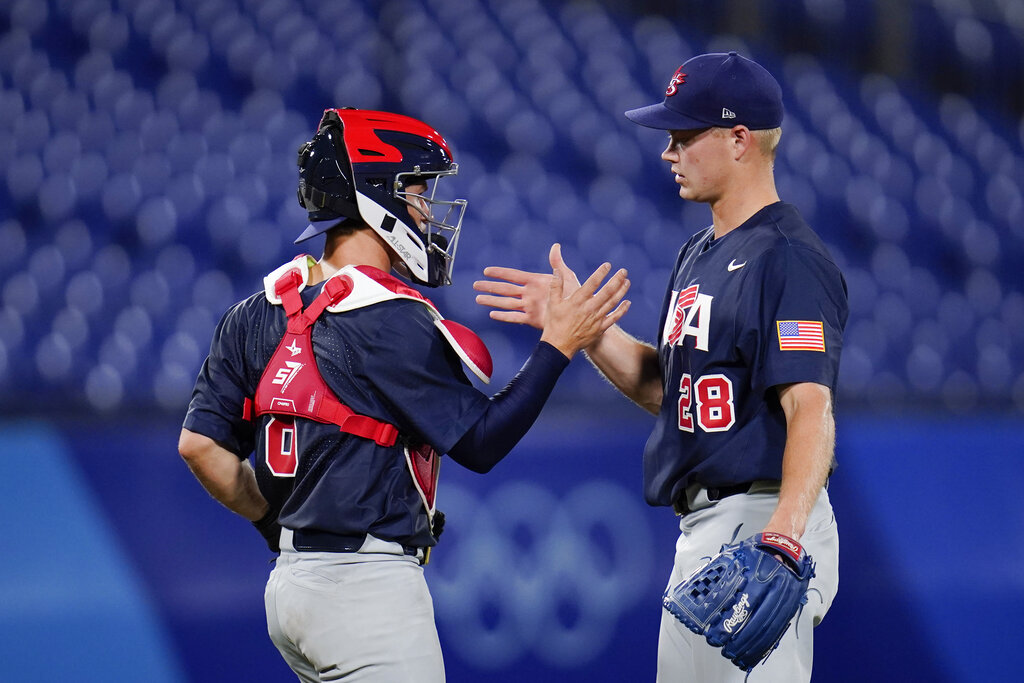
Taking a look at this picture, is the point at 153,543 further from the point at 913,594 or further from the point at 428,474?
the point at 913,594

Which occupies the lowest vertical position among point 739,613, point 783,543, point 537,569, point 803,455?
point 537,569

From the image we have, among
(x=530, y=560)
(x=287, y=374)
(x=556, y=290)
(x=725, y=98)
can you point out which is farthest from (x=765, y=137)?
(x=530, y=560)

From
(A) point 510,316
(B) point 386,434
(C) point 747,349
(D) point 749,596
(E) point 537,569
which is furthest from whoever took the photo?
(E) point 537,569

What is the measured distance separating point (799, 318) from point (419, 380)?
711 mm

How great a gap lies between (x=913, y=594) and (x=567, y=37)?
2.64 metres

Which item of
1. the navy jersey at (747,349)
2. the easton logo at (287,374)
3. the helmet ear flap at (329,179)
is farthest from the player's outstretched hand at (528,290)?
the easton logo at (287,374)

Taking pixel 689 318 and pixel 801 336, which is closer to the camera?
pixel 801 336

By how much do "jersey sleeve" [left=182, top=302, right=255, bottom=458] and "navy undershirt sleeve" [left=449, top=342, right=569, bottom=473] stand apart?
0.45m

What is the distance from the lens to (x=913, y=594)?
12.8 feet

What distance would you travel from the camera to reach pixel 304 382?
80.7 inches

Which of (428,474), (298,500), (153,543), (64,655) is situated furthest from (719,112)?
(64,655)

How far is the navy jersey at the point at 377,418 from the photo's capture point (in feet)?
6.61

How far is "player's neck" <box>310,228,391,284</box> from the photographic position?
2.21 m

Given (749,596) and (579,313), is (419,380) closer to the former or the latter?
(579,313)
